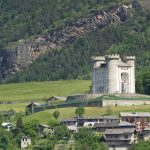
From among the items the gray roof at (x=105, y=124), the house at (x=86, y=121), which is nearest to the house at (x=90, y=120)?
the house at (x=86, y=121)

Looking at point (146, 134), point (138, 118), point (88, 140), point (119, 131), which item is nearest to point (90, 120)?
point (138, 118)

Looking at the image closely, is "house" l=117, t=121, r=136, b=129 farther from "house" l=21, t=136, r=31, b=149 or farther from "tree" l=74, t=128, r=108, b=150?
"house" l=21, t=136, r=31, b=149

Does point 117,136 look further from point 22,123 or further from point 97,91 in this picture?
point 97,91

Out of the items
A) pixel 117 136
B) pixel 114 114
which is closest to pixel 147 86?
pixel 114 114

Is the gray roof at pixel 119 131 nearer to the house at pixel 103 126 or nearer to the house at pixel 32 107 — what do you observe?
the house at pixel 103 126

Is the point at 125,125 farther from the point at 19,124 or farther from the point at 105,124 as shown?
the point at 19,124
